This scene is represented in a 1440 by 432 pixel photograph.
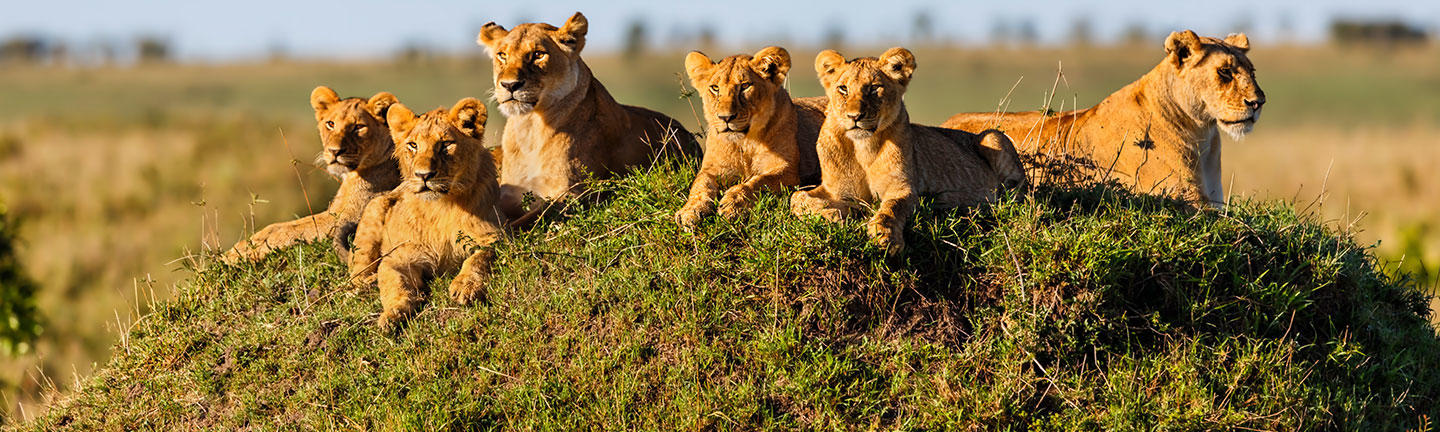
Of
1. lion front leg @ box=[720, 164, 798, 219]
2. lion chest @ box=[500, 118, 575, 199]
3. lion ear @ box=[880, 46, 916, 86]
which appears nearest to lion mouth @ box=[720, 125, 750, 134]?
lion front leg @ box=[720, 164, 798, 219]

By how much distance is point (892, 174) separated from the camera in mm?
6188

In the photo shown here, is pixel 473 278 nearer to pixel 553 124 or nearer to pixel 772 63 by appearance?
pixel 553 124

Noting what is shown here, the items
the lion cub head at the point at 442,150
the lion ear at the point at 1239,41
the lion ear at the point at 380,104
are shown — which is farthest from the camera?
the lion ear at the point at 1239,41

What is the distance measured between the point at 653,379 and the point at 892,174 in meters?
1.38

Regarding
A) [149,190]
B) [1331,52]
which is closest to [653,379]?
[149,190]

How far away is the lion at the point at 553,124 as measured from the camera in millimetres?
7047

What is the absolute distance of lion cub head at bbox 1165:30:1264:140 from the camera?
7.55m

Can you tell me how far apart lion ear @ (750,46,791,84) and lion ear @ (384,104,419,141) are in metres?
1.68

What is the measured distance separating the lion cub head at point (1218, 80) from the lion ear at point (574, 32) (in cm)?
323

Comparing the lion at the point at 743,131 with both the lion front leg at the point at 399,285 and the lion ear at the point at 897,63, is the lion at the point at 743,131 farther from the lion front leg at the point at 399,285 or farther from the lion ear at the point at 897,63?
the lion front leg at the point at 399,285

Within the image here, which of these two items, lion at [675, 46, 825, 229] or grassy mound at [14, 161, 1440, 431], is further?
lion at [675, 46, 825, 229]

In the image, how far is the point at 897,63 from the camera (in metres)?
6.11

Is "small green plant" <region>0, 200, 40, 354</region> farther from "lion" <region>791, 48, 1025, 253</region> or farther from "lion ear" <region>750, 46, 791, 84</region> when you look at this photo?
"lion" <region>791, 48, 1025, 253</region>

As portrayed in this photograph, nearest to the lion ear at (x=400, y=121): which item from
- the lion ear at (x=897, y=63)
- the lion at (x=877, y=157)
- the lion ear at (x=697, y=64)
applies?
the lion ear at (x=697, y=64)
